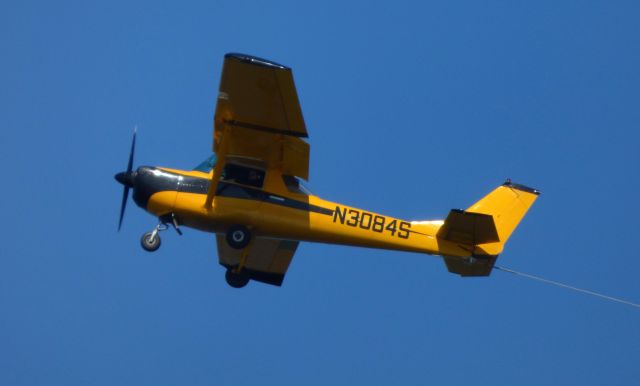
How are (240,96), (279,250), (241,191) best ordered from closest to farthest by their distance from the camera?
(240,96) → (241,191) → (279,250)

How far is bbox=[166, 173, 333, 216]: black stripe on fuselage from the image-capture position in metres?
16.0

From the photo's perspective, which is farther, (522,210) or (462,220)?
(522,210)

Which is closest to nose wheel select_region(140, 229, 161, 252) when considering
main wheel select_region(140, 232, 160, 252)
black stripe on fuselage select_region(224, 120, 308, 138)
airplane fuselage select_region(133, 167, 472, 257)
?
main wheel select_region(140, 232, 160, 252)

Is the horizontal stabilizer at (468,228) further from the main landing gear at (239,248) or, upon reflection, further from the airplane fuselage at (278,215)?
the main landing gear at (239,248)

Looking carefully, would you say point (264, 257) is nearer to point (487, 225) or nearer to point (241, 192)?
point (241, 192)

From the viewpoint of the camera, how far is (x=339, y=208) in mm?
16141

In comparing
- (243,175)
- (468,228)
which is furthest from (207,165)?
(468,228)

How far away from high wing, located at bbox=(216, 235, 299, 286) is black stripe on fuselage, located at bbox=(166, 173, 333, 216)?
179 centimetres

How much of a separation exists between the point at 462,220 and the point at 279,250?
4168mm

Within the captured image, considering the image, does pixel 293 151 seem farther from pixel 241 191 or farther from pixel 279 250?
pixel 279 250

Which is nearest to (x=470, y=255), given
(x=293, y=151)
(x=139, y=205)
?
(x=293, y=151)

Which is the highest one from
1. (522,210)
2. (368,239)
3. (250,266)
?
(522,210)

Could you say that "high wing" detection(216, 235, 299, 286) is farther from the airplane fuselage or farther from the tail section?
the tail section

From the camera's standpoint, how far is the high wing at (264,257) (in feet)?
58.7
